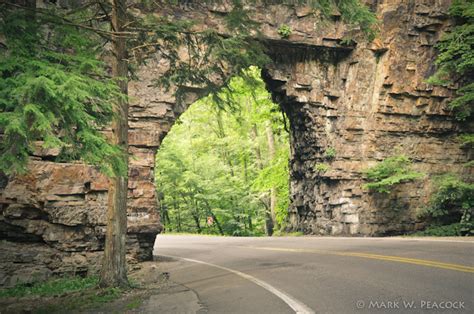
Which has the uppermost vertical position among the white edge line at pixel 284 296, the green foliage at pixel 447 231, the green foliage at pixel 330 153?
the green foliage at pixel 330 153

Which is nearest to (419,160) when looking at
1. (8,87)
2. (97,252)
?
(97,252)

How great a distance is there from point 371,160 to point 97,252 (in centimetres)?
1372

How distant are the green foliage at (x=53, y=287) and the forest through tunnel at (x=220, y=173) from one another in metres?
17.1

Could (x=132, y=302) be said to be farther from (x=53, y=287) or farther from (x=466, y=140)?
(x=466, y=140)

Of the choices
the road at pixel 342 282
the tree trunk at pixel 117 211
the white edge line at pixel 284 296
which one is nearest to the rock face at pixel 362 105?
the road at pixel 342 282

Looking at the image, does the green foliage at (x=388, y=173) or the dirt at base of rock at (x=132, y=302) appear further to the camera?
the green foliage at (x=388, y=173)

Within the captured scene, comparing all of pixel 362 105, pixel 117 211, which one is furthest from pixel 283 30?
pixel 117 211

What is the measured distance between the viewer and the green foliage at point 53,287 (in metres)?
9.27

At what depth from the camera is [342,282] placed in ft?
20.7

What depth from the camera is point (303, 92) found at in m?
19.0

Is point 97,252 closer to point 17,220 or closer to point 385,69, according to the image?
point 17,220

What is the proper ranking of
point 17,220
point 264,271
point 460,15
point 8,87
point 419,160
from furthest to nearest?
point 419,160, point 460,15, point 17,220, point 264,271, point 8,87

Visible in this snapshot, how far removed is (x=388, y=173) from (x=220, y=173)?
1634 centimetres

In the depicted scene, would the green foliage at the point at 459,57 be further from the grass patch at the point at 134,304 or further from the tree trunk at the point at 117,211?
the grass patch at the point at 134,304
